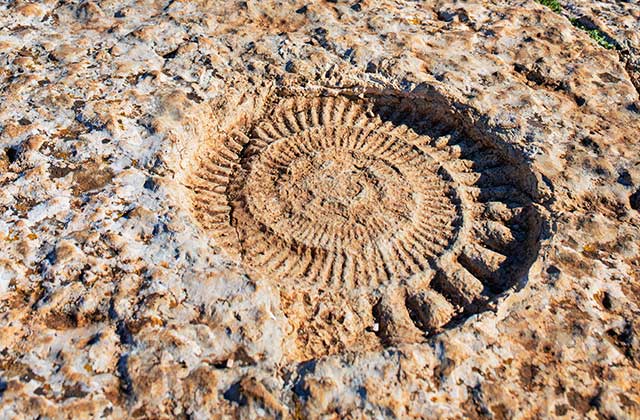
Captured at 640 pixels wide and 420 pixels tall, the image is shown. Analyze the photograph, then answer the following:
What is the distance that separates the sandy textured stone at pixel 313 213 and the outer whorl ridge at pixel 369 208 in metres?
0.02

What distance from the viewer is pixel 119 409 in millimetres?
2592

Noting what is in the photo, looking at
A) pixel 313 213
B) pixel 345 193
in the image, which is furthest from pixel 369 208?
pixel 313 213

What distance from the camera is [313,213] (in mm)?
3621

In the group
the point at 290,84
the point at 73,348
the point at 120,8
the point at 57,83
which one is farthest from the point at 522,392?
the point at 120,8

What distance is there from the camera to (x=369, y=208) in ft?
12.0

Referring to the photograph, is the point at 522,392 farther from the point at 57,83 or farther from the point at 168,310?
the point at 57,83

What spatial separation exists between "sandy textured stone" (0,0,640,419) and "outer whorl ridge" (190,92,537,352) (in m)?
0.02

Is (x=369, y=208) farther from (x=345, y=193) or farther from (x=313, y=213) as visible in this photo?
(x=313, y=213)

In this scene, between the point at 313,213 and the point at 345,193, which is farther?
the point at 345,193

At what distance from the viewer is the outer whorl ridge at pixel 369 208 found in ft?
10.9

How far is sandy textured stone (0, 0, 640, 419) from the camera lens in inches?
107

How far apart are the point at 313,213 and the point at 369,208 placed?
0.32 m

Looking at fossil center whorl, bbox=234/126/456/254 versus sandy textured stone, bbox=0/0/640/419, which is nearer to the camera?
sandy textured stone, bbox=0/0/640/419

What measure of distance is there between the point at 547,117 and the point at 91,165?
2833mm
